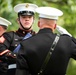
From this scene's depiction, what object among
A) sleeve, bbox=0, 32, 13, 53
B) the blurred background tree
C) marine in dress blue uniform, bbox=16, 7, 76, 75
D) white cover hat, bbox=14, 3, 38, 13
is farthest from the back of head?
the blurred background tree

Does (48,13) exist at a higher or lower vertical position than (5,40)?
higher

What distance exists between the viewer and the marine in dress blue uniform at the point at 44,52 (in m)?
7.62

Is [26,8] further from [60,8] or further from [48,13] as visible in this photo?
[60,8]

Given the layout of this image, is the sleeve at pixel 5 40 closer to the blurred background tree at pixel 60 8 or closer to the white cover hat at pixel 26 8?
the white cover hat at pixel 26 8

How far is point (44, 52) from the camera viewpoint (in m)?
7.66

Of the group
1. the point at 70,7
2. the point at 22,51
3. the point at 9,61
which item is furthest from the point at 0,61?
the point at 70,7

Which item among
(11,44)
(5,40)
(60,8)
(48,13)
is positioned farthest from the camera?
(60,8)

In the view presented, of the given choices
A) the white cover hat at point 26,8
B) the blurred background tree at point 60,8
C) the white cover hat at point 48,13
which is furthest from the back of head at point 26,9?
the blurred background tree at point 60,8

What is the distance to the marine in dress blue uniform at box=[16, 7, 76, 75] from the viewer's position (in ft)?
25.0

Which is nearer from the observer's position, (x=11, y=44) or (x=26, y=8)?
(x=11, y=44)

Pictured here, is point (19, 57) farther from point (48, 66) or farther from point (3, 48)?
point (3, 48)

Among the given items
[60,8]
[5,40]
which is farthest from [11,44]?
[60,8]

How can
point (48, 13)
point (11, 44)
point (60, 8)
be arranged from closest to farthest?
point (48, 13), point (11, 44), point (60, 8)

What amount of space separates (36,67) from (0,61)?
4.44ft
